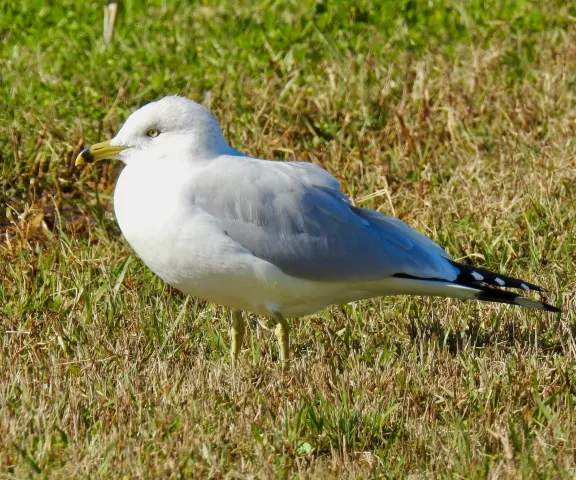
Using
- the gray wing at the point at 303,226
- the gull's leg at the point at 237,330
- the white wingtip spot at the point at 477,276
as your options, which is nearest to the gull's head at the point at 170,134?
the gray wing at the point at 303,226

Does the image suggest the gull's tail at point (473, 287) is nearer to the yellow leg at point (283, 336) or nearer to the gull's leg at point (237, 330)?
the yellow leg at point (283, 336)

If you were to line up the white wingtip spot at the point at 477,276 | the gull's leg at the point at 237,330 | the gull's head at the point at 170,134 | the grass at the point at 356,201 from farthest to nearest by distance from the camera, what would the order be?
the gull's leg at the point at 237,330, the white wingtip spot at the point at 477,276, the gull's head at the point at 170,134, the grass at the point at 356,201

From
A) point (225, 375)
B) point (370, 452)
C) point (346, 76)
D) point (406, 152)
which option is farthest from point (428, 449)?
point (346, 76)

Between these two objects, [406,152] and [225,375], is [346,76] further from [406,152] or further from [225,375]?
[225,375]

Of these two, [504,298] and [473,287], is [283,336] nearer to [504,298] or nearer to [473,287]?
[473,287]

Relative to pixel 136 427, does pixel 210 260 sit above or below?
above

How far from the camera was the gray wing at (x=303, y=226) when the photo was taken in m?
4.66

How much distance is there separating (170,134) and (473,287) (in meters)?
1.40

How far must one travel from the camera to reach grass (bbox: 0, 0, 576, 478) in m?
4.02

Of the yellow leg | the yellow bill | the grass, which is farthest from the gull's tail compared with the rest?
the yellow bill

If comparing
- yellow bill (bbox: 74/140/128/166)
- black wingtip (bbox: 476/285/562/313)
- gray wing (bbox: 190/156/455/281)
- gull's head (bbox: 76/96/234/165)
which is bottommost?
black wingtip (bbox: 476/285/562/313)

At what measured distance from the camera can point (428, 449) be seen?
4.02m

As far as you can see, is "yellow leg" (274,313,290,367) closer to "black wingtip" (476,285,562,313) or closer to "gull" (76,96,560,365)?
"gull" (76,96,560,365)

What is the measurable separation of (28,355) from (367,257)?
4.78 feet
